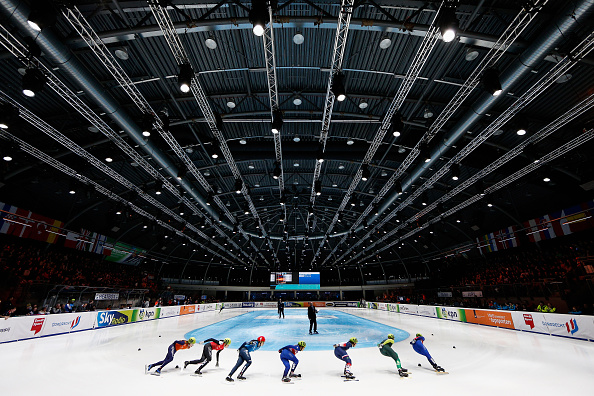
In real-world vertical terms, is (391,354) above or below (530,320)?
below

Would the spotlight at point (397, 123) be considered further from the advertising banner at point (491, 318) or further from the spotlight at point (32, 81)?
the advertising banner at point (491, 318)

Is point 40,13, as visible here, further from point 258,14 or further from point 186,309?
point 186,309

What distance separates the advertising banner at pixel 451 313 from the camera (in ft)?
73.4

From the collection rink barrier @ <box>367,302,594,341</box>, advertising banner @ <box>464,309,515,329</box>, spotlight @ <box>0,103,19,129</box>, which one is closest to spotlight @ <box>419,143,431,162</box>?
rink barrier @ <box>367,302,594,341</box>

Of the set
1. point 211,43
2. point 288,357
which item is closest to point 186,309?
point 288,357

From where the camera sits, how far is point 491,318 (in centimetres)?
1886

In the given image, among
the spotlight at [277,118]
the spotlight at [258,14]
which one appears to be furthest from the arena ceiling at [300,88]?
the spotlight at [277,118]

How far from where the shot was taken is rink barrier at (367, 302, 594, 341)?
1235 cm

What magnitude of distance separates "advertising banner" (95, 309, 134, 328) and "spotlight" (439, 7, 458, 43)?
933 inches

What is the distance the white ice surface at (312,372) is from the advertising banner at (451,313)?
11.6 m

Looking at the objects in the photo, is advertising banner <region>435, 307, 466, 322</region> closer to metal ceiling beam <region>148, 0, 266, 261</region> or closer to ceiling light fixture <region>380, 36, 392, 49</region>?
metal ceiling beam <region>148, 0, 266, 261</region>

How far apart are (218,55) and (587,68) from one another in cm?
1522

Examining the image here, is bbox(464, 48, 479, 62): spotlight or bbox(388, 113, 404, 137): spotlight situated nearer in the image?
bbox(464, 48, 479, 62): spotlight

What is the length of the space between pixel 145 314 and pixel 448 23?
93.8 ft
